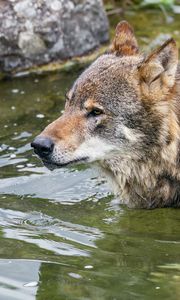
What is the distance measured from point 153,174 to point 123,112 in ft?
2.63

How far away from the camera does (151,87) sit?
27.5ft

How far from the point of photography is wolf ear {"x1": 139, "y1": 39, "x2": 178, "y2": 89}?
8195mm

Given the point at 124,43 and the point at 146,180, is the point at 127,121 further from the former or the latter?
the point at 124,43

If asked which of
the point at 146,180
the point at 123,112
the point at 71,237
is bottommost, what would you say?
the point at 71,237

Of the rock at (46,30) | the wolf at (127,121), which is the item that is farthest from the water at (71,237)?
the rock at (46,30)

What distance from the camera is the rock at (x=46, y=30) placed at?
1248cm

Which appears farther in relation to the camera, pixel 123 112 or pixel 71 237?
pixel 123 112

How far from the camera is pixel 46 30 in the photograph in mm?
12719

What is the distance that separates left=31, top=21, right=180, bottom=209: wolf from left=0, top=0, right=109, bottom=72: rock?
419 cm

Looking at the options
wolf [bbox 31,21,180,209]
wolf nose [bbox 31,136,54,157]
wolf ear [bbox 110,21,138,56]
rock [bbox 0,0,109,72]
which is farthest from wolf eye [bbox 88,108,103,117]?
rock [bbox 0,0,109,72]

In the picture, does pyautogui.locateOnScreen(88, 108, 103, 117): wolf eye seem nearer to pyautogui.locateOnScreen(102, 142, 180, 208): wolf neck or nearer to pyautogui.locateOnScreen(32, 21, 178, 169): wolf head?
pyautogui.locateOnScreen(32, 21, 178, 169): wolf head

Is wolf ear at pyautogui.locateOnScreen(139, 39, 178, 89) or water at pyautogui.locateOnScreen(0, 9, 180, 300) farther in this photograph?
wolf ear at pyautogui.locateOnScreen(139, 39, 178, 89)

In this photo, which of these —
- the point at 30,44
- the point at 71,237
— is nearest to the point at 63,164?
the point at 71,237

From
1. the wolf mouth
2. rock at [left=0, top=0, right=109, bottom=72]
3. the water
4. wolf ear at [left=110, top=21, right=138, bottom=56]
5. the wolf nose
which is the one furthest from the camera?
rock at [left=0, top=0, right=109, bottom=72]
